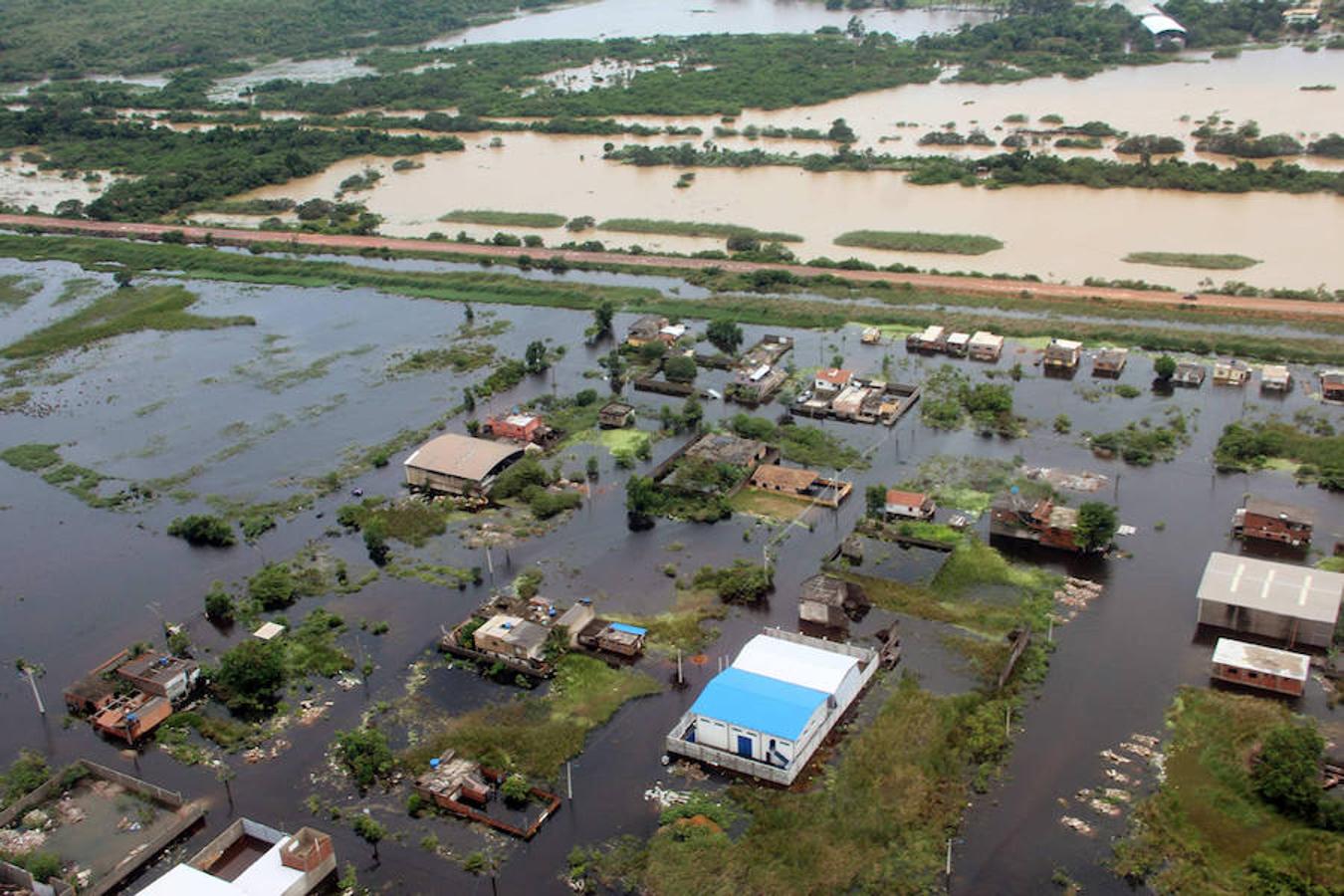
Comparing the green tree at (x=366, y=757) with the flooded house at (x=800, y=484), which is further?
the flooded house at (x=800, y=484)

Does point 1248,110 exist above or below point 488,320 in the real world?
above

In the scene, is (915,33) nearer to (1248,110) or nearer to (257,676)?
(1248,110)

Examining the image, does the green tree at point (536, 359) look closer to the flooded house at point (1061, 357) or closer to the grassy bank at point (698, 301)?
the grassy bank at point (698, 301)

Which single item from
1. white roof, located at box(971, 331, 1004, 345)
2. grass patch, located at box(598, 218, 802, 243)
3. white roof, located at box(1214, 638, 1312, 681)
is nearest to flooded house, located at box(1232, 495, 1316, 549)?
white roof, located at box(1214, 638, 1312, 681)

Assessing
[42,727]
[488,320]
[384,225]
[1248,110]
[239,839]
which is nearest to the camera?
[239,839]

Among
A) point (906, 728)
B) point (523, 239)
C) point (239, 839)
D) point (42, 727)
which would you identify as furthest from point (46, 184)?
point (906, 728)

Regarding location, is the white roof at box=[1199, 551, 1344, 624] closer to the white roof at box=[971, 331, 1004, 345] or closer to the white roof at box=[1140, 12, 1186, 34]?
the white roof at box=[971, 331, 1004, 345]

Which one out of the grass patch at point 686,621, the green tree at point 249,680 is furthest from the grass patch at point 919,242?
the green tree at point 249,680
